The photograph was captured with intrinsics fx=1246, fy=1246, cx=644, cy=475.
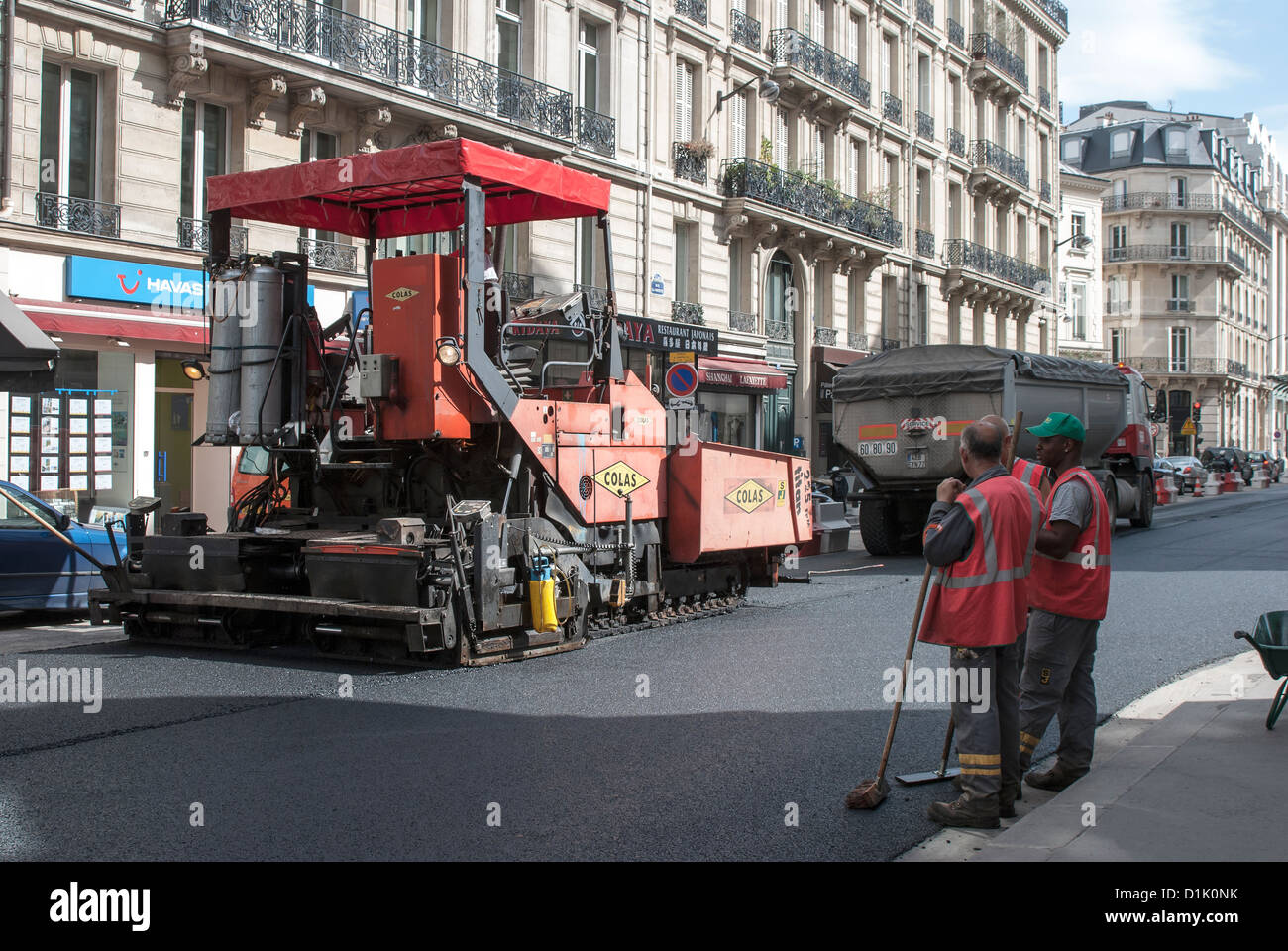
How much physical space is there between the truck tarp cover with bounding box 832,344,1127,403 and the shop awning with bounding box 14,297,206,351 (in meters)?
9.20

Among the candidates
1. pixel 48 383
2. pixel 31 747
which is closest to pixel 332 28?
pixel 48 383

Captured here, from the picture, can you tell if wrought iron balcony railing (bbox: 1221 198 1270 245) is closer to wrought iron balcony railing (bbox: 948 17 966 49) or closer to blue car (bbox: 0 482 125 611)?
wrought iron balcony railing (bbox: 948 17 966 49)

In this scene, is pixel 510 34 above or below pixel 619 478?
above

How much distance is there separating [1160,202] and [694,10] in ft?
173

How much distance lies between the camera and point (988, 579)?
501 centimetres

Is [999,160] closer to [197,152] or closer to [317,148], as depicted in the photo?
[317,148]

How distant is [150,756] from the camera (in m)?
5.99

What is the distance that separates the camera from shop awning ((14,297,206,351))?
619 inches

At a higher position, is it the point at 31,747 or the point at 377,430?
the point at 377,430

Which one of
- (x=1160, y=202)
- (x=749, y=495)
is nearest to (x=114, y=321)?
(x=749, y=495)

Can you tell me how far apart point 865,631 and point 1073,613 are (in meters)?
4.91

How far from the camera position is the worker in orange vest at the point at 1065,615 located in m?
5.56

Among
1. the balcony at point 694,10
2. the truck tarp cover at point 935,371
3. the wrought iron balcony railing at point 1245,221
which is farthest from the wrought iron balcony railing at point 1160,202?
the truck tarp cover at point 935,371
